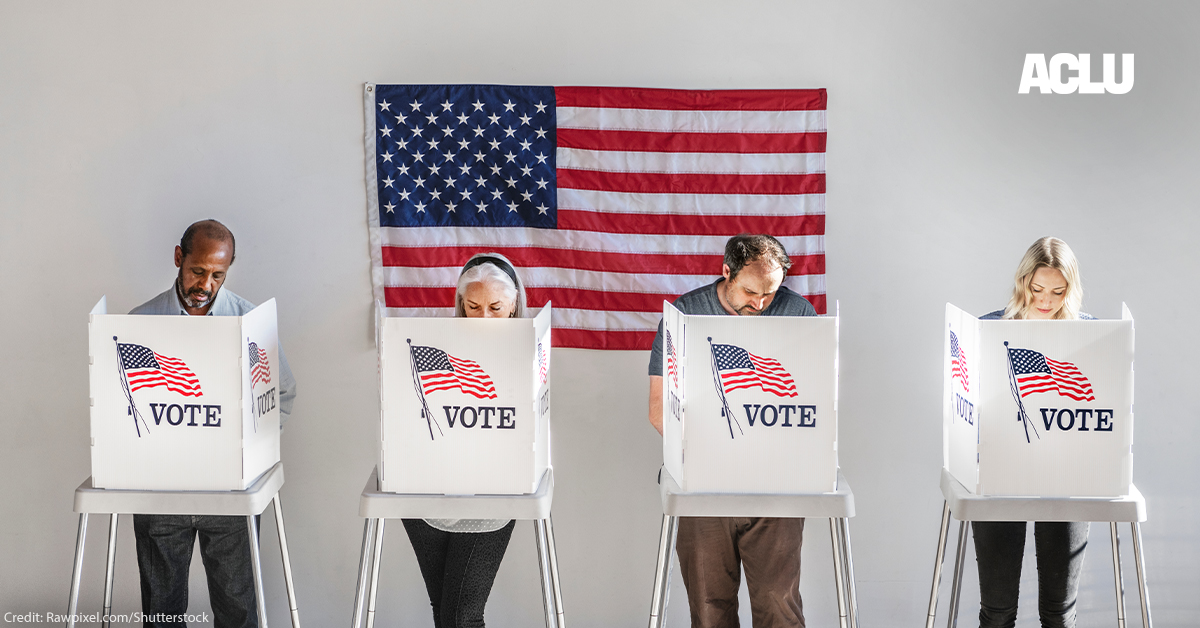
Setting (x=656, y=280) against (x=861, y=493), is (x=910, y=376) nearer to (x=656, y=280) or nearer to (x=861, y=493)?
(x=861, y=493)

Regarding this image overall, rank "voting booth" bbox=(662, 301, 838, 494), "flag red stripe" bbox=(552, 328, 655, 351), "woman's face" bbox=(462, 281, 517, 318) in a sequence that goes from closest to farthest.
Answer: "voting booth" bbox=(662, 301, 838, 494) < "woman's face" bbox=(462, 281, 517, 318) < "flag red stripe" bbox=(552, 328, 655, 351)

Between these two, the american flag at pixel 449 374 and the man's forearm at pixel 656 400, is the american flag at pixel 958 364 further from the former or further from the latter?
the american flag at pixel 449 374

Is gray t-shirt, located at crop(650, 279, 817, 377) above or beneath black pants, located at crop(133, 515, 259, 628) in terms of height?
above

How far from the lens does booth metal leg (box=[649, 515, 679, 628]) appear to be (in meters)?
2.01

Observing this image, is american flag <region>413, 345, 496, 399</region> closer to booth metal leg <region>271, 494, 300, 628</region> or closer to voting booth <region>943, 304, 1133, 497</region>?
booth metal leg <region>271, 494, 300, 628</region>

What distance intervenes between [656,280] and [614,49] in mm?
691

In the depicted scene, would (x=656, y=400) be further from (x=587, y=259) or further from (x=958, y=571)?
(x=958, y=571)

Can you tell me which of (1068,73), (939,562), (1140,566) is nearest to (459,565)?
(939,562)

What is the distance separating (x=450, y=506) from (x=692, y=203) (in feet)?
4.18

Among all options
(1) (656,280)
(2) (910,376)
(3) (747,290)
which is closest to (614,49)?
(1) (656,280)

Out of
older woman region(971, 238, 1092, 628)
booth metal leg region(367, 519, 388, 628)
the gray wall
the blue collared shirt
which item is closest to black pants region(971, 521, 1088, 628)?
older woman region(971, 238, 1092, 628)

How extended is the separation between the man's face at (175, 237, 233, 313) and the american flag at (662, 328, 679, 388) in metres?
1.14

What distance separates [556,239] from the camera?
275 centimetres

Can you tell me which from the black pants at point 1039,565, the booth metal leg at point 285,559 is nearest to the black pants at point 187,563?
the booth metal leg at point 285,559
